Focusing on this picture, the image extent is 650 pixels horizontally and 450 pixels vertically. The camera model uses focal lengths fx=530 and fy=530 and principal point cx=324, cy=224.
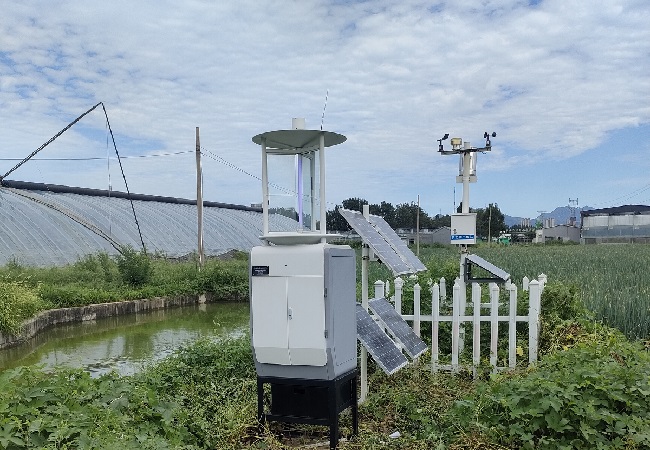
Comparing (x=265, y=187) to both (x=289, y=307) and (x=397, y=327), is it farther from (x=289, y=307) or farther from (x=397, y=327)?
(x=397, y=327)

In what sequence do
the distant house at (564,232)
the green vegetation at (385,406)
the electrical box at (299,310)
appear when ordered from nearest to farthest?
the green vegetation at (385,406)
the electrical box at (299,310)
the distant house at (564,232)

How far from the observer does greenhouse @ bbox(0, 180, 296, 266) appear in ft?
57.5

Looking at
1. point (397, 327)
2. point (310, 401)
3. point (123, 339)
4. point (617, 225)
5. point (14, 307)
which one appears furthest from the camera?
point (617, 225)

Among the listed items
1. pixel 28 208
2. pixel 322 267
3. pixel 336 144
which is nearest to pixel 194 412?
pixel 322 267

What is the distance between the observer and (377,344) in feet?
14.6

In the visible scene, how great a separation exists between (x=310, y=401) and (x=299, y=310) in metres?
0.76

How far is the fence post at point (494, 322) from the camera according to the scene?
17.6ft

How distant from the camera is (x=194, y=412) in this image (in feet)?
13.3

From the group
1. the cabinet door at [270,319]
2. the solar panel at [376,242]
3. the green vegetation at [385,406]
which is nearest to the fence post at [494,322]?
the green vegetation at [385,406]

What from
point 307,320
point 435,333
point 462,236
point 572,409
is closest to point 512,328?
point 435,333

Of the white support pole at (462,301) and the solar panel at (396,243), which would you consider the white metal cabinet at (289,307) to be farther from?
the white support pole at (462,301)

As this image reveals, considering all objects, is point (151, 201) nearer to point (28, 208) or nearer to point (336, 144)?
point (28, 208)

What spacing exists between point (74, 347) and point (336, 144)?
24.1ft

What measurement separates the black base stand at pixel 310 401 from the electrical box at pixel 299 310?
0.06 metres
